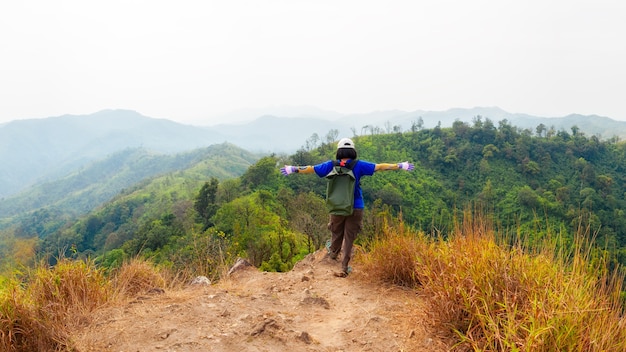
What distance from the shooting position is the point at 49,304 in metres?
3.23

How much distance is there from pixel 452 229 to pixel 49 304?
419cm

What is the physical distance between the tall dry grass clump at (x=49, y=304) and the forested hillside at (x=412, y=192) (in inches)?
837

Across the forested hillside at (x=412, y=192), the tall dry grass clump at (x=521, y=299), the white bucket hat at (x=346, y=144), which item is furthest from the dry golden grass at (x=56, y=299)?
the forested hillside at (x=412, y=192)

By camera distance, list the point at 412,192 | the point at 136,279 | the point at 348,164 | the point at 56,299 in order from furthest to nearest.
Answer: the point at 412,192, the point at 348,164, the point at 136,279, the point at 56,299

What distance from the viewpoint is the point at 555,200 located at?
4975 centimetres

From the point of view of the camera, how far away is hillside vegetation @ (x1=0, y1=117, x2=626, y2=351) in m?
2.60

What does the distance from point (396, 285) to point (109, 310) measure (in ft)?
10.5

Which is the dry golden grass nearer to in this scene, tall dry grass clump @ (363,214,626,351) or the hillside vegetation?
the hillside vegetation

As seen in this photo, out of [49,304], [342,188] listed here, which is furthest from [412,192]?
[49,304]

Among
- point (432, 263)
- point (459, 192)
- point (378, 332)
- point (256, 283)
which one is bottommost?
point (459, 192)

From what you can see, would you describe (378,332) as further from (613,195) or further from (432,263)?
(613,195)

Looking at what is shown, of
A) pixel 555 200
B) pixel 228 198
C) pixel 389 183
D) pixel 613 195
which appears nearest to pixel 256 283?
pixel 228 198

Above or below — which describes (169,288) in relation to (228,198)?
Result: above

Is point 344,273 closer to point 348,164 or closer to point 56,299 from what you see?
point 348,164
